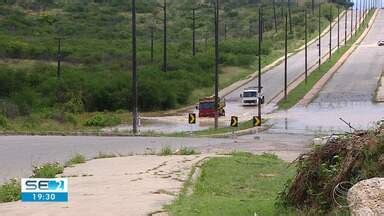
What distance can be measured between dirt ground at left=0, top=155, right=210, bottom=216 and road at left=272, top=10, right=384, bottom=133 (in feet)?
54.9

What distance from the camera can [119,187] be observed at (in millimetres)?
14695

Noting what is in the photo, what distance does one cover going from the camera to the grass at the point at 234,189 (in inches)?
424

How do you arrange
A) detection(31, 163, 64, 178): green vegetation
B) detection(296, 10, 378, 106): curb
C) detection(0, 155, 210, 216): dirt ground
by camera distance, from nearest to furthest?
detection(0, 155, 210, 216): dirt ground, detection(31, 163, 64, 178): green vegetation, detection(296, 10, 378, 106): curb

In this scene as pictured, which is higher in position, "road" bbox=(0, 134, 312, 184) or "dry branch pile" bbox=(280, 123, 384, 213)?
"dry branch pile" bbox=(280, 123, 384, 213)

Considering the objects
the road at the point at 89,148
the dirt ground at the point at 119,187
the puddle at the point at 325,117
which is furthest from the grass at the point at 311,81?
the dirt ground at the point at 119,187

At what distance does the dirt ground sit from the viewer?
11.6 metres

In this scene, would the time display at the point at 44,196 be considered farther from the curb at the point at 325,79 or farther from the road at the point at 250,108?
the curb at the point at 325,79

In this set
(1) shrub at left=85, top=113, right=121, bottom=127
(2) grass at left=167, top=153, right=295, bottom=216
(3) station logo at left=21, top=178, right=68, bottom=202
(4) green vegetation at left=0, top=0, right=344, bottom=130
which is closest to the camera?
(3) station logo at left=21, top=178, right=68, bottom=202

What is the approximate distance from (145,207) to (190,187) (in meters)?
2.73

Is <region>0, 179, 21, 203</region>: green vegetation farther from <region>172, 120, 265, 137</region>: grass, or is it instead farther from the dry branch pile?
<region>172, 120, 265, 137</region>: grass

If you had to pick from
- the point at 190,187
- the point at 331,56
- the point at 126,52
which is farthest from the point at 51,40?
the point at 190,187

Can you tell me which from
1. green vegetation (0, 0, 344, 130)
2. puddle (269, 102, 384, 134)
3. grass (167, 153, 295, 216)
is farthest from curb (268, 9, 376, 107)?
grass (167, 153, 295, 216)

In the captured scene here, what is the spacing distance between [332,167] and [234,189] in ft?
18.1

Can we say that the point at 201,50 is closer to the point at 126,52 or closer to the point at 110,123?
the point at 126,52
